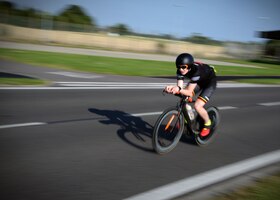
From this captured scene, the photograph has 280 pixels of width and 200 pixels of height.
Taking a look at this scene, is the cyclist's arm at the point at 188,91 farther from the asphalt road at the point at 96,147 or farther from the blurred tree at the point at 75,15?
the blurred tree at the point at 75,15

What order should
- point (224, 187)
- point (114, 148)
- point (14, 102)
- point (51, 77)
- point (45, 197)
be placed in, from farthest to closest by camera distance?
point (51, 77)
point (14, 102)
point (114, 148)
point (224, 187)
point (45, 197)

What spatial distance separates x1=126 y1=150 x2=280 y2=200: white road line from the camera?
427 centimetres

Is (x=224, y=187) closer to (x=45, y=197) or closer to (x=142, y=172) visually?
(x=142, y=172)

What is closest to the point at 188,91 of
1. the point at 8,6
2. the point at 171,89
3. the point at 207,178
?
the point at 171,89

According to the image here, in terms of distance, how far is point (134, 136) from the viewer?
701cm

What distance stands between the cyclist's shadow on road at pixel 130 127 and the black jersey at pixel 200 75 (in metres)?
1.37

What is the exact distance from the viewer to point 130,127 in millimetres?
7707

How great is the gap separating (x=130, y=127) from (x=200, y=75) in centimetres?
225

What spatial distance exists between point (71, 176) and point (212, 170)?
2072mm

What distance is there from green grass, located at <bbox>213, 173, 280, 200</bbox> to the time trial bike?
66.2 inches

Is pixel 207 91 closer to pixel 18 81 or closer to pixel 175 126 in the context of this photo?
pixel 175 126

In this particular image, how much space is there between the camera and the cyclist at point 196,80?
5680 mm

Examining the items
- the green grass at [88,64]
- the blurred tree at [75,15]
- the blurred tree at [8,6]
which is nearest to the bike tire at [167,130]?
the green grass at [88,64]

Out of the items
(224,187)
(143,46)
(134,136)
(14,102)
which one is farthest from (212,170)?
(143,46)
